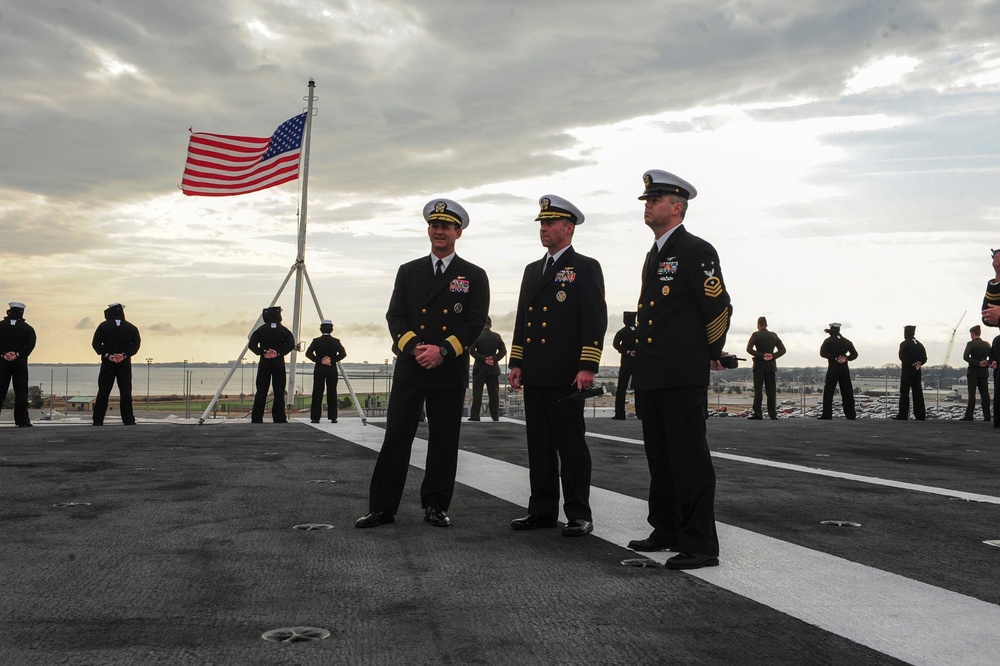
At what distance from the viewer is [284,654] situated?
234cm

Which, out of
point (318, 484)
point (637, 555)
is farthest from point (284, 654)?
point (318, 484)

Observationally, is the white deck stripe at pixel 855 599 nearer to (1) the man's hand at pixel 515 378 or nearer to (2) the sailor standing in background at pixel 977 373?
(1) the man's hand at pixel 515 378

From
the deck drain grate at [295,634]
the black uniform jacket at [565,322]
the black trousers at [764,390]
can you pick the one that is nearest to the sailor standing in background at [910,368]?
the black trousers at [764,390]

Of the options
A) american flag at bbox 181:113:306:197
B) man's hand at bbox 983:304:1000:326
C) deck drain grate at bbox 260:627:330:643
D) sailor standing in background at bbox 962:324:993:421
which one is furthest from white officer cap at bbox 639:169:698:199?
sailor standing in background at bbox 962:324:993:421

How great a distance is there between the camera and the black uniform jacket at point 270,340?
45.5 ft

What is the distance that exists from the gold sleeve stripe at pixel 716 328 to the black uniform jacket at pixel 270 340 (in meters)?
11.2

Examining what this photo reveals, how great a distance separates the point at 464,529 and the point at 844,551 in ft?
5.77

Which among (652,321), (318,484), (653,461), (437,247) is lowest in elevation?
(318,484)

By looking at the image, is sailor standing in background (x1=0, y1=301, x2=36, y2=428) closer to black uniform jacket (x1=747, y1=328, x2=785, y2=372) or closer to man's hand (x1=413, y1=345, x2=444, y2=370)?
man's hand (x1=413, y1=345, x2=444, y2=370)

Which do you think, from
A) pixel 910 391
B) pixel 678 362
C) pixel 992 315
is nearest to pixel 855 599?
pixel 678 362

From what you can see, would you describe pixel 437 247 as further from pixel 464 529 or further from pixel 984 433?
pixel 984 433

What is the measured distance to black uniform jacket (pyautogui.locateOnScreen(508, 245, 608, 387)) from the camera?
427 centimetres

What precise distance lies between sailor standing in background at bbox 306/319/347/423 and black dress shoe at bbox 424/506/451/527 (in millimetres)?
10284

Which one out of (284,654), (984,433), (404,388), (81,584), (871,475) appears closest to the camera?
(284,654)
